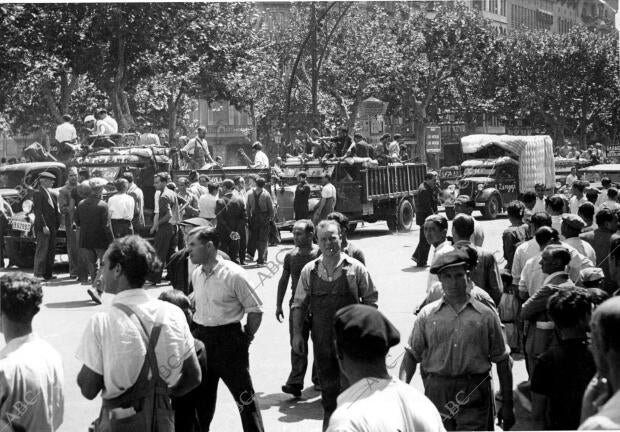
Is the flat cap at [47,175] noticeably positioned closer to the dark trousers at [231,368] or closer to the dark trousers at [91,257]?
the dark trousers at [91,257]

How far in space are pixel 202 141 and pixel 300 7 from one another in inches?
166

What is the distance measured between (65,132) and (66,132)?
0.08 feet

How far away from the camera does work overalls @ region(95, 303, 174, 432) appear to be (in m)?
4.36

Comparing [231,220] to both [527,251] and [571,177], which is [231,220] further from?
[527,251]

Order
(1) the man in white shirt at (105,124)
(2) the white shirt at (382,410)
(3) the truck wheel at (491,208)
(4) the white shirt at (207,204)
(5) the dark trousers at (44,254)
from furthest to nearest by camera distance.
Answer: (4) the white shirt at (207,204) < (1) the man in white shirt at (105,124) < (5) the dark trousers at (44,254) < (3) the truck wheel at (491,208) < (2) the white shirt at (382,410)

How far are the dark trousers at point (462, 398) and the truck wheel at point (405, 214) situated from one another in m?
11.6

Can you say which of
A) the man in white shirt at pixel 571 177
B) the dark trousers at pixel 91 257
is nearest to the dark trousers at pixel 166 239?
the dark trousers at pixel 91 257

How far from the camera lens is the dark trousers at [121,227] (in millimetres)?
10734

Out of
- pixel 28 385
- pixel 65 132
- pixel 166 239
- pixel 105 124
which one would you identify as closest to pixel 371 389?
pixel 28 385

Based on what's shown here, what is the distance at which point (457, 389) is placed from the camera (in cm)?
502

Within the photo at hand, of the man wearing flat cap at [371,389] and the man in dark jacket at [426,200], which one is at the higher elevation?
the man wearing flat cap at [371,389]

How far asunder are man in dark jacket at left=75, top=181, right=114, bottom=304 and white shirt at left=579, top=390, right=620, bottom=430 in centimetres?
827

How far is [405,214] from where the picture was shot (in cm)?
1739

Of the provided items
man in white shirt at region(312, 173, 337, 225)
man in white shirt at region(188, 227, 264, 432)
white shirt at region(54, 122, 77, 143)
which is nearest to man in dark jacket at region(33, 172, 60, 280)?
white shirt at region(54, 122, 77, 143)
